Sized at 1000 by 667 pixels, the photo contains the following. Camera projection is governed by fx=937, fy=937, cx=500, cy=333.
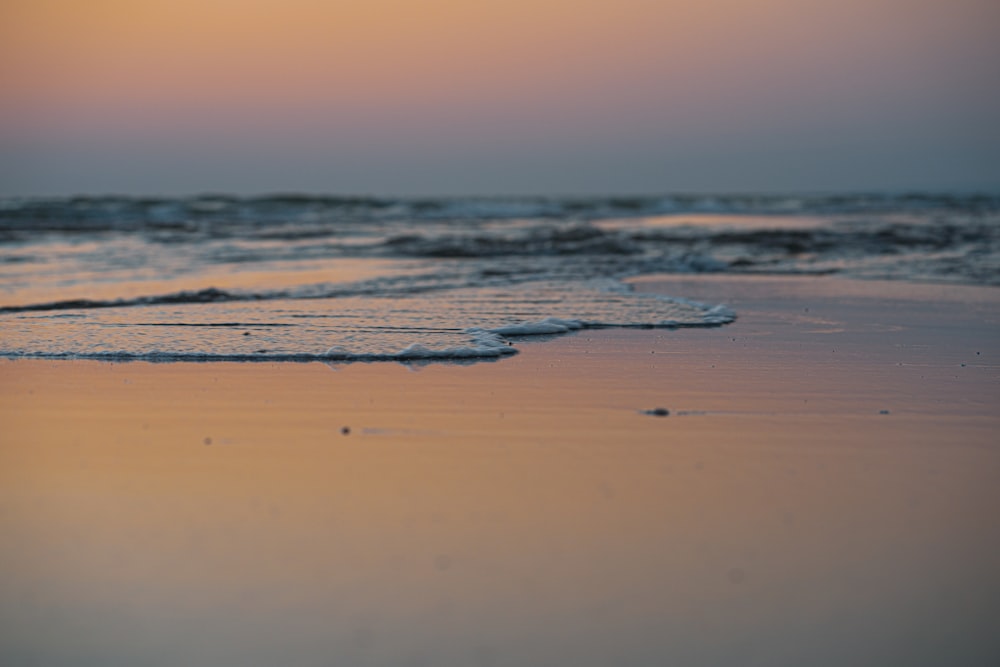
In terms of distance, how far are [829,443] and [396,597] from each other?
7.85ft

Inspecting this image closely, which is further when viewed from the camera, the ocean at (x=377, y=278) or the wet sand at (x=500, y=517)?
the ocean at (x=377, y=278)

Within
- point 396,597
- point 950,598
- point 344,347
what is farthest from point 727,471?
point 344,347

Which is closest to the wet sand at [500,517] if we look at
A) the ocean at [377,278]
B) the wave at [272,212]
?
the ocean at [377,278]

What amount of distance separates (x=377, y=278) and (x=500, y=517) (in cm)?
877

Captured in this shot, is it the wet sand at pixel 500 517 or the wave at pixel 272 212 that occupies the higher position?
the wave at pixel 272 212

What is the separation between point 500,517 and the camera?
3.26 meters

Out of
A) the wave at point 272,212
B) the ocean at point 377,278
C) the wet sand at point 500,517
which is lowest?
the wet sand at point 500,517

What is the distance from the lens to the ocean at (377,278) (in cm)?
701

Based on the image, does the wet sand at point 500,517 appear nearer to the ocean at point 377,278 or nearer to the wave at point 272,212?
the ocean at point 377,278

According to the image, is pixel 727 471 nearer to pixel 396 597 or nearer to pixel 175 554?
pixel 396 597

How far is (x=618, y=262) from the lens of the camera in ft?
47.5

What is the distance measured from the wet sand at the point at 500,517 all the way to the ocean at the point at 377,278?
3.95 ft

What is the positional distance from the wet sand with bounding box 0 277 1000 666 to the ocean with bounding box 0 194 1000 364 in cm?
120

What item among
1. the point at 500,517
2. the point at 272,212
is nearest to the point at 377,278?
the point at 500,517
